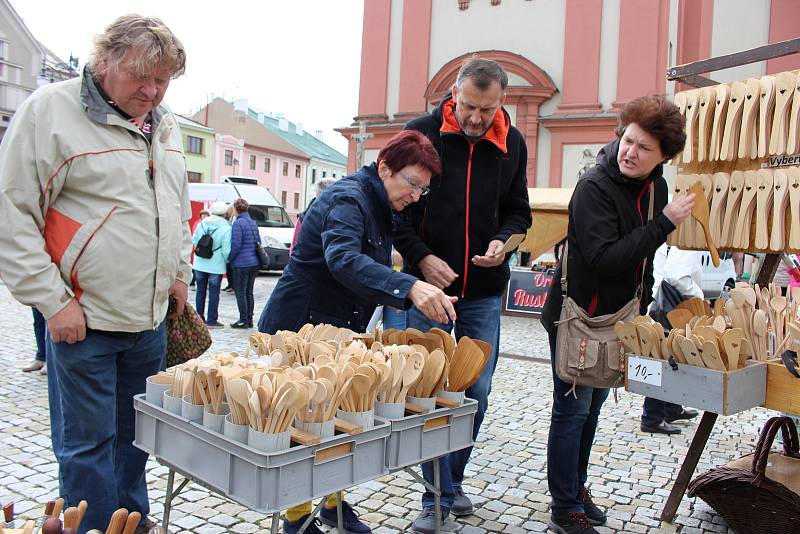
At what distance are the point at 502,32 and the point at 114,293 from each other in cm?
1907

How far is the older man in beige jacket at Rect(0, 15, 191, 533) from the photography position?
82.1 inches

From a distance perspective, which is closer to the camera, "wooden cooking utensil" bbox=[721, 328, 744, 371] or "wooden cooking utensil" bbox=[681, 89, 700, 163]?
"wooden cooking utensil" bbox=[721, 328, 744, 371]

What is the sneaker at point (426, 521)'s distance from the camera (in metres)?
2.95

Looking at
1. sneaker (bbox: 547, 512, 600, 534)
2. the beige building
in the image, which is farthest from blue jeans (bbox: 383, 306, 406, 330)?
the beige building

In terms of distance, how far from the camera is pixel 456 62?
1950 cm

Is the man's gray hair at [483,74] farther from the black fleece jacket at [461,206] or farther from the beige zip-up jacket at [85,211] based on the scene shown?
the beige zip-up jacket at [85,211]

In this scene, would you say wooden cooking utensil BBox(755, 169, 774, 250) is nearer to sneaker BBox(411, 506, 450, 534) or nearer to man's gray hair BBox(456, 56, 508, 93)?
man's gray hair BBox(456, 56, 508, 93)

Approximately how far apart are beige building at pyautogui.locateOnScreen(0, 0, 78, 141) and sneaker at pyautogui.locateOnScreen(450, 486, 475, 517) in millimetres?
29396

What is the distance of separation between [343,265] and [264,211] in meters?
16.4

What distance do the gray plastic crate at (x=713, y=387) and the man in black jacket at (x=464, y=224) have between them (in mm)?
734

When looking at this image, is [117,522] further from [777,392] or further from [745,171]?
[745,171]

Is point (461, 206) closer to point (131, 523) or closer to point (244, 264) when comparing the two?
point (131, 523)

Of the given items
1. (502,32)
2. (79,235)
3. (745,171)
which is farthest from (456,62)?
(79,235)

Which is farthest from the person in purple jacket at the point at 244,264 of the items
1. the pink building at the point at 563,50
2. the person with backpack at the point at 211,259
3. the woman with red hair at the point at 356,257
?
the pink building at the point at 563,50
